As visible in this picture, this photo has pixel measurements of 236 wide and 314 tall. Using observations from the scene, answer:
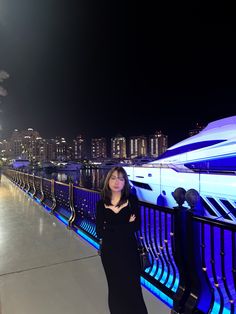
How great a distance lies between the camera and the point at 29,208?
10.3 m

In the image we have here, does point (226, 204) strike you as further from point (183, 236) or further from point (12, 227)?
point (183, 236)

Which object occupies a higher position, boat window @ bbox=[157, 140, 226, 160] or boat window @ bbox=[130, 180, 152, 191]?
boat window @ bbox=[157, 140, 226, 160]

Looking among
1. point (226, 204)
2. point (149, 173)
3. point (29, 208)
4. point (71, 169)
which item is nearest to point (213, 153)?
point (149, 173)

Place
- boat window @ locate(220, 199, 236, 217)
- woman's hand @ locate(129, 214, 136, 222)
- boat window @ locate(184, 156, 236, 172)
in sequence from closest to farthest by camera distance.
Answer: woman's hand @ locate(129, 214, 136, 222) < boat window @ locate(220, 199, 236, 217) < boat window @ locate(184, 156, 236, 172)

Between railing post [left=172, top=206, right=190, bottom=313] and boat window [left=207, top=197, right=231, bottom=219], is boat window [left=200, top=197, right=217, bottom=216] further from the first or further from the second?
railing post [left=172, top=206, right=190, bottom=313]

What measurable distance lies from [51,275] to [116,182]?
2.44 metres

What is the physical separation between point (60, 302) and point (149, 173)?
Answer: 16.0 metres

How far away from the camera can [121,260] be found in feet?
7.99

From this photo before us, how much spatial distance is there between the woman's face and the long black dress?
8.2 inches

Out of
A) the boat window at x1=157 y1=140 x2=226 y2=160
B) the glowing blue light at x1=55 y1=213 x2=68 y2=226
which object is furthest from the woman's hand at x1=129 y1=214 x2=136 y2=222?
the boat window at x1=157 y1=140 x2=226 y2=160

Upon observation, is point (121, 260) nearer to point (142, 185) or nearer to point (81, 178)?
point (142, 185)

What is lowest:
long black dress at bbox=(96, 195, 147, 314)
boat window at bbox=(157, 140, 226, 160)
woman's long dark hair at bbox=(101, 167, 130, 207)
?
long black dress at bbox=(96, 195, 147, 314)

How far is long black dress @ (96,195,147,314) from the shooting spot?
8.03 ft

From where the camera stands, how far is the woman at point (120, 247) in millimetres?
2451
